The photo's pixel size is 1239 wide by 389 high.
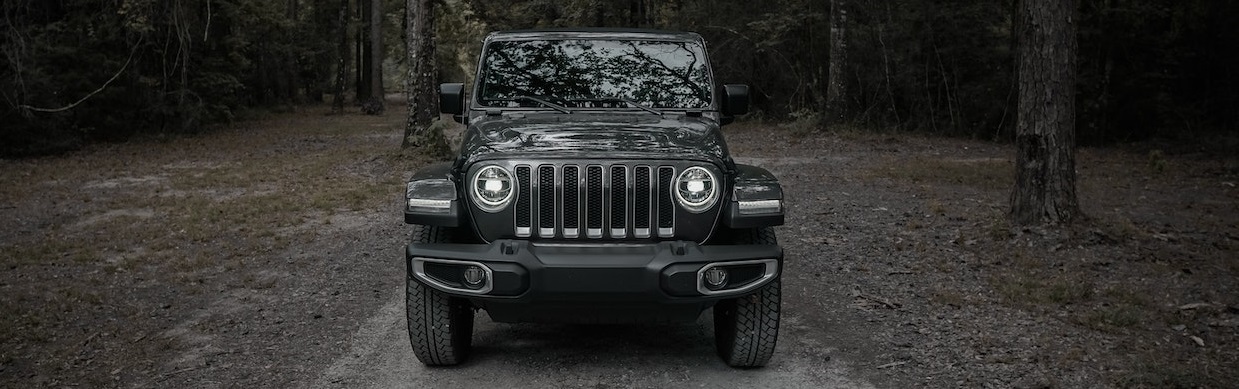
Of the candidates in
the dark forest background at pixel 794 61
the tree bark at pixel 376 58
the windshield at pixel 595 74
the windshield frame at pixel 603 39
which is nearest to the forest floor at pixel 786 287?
the windshield at pixel 595 74

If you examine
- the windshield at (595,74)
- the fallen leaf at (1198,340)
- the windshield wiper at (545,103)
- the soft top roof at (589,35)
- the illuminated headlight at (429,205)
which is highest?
the soft top roof at (589,35)

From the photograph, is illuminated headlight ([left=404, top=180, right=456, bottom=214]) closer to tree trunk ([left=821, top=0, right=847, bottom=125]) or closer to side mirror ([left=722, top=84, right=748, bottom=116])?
side mirror ([left=722, top=84, right=748, bottom=116])

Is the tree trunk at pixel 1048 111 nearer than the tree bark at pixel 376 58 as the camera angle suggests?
Yes

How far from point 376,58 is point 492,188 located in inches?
1205

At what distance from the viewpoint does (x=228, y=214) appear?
11047 mm

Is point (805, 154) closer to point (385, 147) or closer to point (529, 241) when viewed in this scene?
point (385, 147)

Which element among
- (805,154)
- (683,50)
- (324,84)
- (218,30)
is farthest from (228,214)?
(324,84)

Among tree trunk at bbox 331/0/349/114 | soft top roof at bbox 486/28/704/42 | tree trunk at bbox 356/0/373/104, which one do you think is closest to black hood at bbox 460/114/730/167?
soft top roof at bbox 486/28/704/42

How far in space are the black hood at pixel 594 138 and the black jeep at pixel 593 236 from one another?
0.01m

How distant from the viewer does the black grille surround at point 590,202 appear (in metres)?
4.79

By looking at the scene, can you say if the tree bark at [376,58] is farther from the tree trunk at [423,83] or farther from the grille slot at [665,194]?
the grille slot at [665,194]

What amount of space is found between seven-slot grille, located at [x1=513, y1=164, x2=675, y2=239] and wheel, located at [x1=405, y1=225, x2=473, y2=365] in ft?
1.90

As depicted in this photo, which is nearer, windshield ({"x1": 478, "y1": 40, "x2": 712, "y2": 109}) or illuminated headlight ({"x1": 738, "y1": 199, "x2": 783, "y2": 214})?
illuminated headlight ({"x1": 738, "y1": 199, "x2": 783, "y2": 214})

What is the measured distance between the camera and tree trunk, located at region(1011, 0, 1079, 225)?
339 inches
